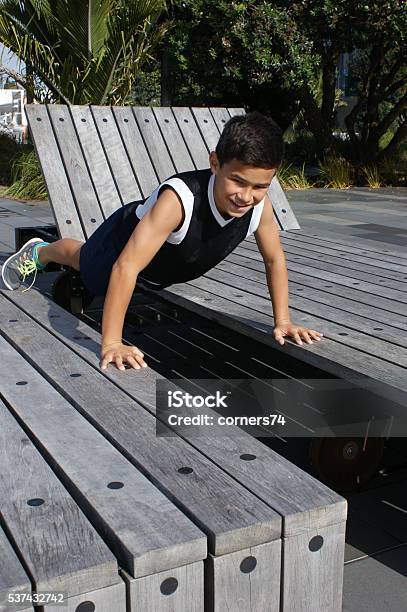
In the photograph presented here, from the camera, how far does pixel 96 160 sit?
5.31 m

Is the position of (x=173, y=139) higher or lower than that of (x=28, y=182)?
higher

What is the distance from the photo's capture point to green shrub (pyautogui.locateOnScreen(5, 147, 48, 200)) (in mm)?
11320

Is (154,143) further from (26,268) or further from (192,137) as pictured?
(26,268)

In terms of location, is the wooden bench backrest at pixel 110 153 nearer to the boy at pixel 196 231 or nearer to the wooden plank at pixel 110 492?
the boy at pixel 196 231

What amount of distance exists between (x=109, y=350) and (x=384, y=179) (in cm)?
1279

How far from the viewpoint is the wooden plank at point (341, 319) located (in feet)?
9.09

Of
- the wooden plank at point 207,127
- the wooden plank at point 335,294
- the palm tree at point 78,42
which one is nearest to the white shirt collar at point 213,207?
the wooden plank at point 335,294

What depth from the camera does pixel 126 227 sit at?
3.46 m

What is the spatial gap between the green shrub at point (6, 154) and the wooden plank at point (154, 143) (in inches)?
318

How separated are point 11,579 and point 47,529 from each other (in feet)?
0.60

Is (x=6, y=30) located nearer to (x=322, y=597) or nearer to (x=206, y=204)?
(x=206, y=204)

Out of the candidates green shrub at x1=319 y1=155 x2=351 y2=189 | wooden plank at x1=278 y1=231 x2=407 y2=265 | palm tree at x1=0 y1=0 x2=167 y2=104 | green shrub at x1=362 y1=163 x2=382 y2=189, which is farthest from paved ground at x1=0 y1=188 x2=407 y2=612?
green shrub at x1=362 y1=163 x2=382 y2=189

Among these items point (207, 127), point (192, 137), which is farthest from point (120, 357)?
point (207, 127)

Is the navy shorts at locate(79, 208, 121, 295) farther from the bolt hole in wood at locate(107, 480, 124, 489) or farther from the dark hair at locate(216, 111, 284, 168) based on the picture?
the bolt hole in wood at locate(107, 480, 124, 489)
